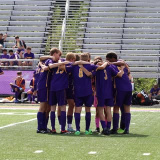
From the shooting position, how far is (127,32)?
33125mm

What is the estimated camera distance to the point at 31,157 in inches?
344

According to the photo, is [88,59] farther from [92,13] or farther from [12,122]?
[92,13]

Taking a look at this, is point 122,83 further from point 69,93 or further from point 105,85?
point 69,93

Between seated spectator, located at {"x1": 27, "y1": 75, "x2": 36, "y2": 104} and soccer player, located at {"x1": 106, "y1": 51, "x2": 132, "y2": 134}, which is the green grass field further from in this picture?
seated spectator, located at {"x1": 27, "y1": 75, "x2": 36, "y2": 104}

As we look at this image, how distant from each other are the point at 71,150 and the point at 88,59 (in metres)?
3.41

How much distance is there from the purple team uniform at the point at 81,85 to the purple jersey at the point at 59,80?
17 cm

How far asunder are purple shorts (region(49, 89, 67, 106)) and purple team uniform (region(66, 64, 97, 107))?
265 mm

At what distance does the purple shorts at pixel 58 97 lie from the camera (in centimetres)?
1276

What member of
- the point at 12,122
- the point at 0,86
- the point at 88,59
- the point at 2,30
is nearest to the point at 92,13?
the point at 2,30

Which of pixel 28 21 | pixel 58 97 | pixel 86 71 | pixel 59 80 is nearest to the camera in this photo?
pixel 86 71

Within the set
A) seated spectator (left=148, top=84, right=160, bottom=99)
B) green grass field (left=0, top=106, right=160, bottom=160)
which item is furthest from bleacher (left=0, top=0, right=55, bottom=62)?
green grass field (left=0, top=106, right=160, bottom=160)

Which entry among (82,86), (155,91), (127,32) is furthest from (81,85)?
(127,32)

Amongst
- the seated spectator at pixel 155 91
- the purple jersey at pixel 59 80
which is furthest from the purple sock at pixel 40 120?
the seated spectator at pixel 155 91

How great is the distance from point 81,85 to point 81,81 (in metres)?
0.08
